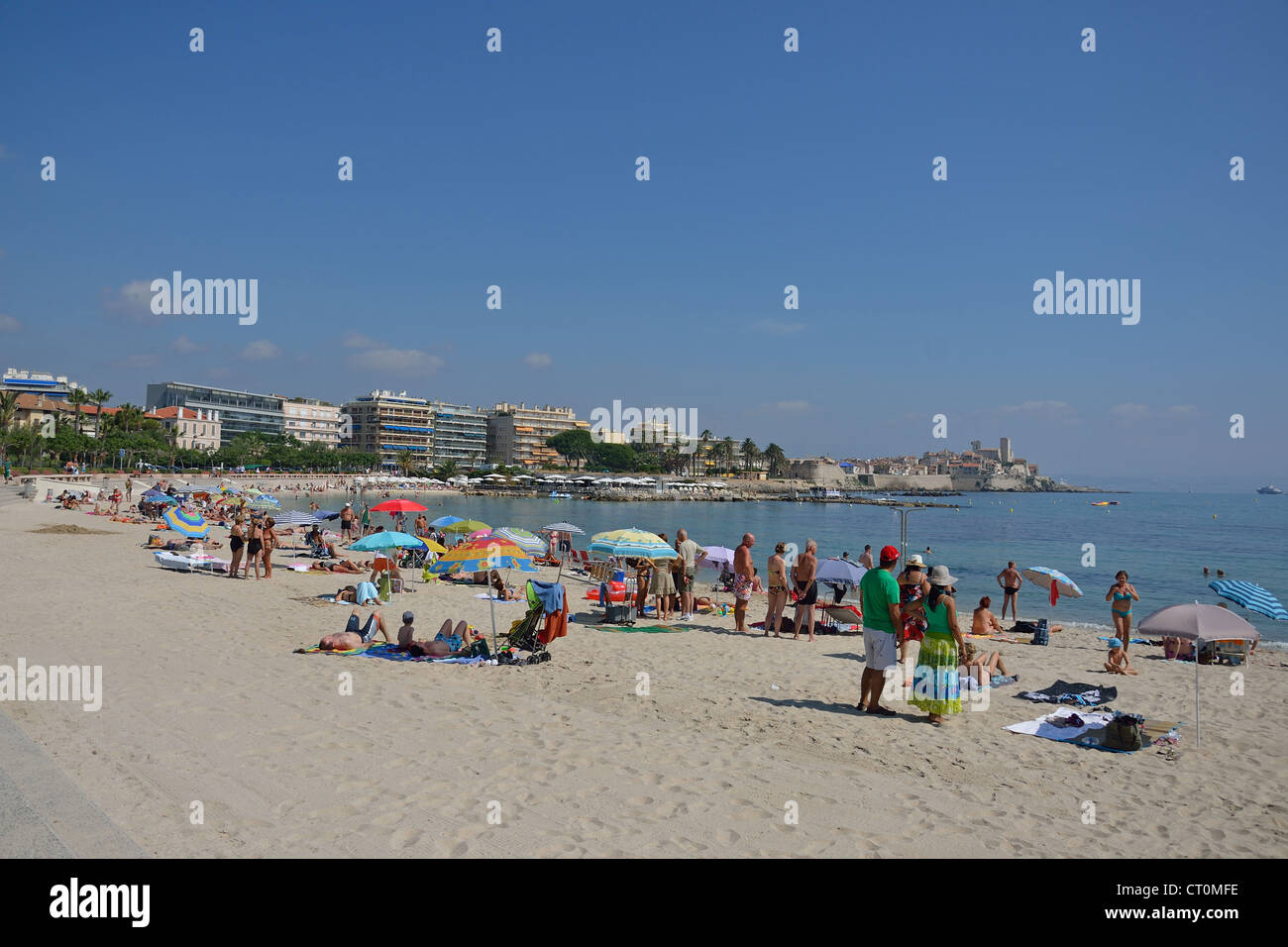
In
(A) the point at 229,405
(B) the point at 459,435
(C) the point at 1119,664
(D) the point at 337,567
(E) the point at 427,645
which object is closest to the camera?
(E) the point at 427,645

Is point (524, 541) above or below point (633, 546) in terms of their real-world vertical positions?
below

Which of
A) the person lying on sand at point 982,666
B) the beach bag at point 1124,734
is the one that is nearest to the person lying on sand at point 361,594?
the person lying on sand at point 982,666

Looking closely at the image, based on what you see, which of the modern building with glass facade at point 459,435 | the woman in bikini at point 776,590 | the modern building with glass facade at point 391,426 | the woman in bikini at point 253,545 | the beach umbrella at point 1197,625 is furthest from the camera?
the modern building with glass facade at point 459,435

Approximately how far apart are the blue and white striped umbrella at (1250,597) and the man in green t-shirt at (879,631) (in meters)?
6.78

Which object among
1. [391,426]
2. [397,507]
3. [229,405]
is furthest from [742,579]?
[391,426]

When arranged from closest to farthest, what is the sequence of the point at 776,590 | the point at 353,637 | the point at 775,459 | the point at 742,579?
1. the point at 353,637
2. the point at 776,590
3. the point at 742,579
4. the point at 775,459

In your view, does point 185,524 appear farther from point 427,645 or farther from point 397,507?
point 427,645

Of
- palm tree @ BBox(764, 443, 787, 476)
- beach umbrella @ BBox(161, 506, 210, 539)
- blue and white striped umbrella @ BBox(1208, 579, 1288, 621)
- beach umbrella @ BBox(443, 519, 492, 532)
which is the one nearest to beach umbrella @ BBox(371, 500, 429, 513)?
beach umbrella @ BBox(443, 519, 492, 532)

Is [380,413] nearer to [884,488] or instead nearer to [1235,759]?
[884,488]

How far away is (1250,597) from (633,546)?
9.57 m

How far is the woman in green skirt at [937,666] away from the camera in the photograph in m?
7.15

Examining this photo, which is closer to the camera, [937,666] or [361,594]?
[937,666]

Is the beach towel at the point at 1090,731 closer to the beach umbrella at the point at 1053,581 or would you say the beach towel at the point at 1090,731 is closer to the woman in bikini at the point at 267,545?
the beach umbrella at the point at 1053,581

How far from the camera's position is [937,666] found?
737 cm
